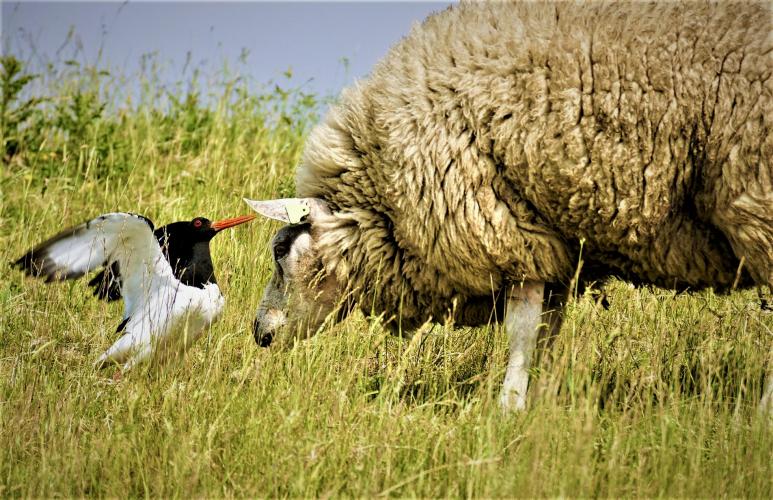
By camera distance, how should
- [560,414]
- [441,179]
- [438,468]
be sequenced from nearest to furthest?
[438,468] < [560,414] < [441,179]

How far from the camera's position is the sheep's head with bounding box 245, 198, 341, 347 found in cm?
444

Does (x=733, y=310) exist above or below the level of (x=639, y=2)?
below

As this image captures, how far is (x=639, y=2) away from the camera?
3756mm

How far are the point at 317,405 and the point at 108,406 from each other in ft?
3.18

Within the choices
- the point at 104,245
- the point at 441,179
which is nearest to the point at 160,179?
the point at 104,245

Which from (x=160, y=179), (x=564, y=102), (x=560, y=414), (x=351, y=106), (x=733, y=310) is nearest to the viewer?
(x=560, y=414)

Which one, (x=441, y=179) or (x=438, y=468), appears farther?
(x=441, y=179)

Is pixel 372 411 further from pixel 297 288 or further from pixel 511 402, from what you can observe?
pixel 297 288

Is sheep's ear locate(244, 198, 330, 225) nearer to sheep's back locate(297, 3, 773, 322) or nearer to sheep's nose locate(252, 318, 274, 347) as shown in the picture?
sheep's back locate(297, 3, 773, 322)

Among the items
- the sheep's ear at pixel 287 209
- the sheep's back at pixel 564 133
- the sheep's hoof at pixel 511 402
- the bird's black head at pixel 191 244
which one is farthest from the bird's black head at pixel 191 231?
the sheep's hoof at pixel 511 402

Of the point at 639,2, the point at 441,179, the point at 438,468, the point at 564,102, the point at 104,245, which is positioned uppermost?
the point at 639,2

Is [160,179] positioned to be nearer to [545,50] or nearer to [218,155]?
[218,155]

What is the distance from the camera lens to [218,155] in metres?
7.64

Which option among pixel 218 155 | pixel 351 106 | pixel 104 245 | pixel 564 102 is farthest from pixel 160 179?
pixel 564 102
